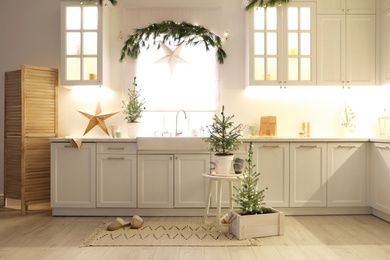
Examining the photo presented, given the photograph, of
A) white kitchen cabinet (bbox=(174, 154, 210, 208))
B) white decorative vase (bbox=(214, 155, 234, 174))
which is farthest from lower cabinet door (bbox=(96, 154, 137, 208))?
white decorative vase (bbox=(214, 155, 234, 174))

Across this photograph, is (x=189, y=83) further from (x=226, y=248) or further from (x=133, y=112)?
(x=226, y=248)

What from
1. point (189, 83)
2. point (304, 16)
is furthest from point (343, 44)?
point (189, 83)

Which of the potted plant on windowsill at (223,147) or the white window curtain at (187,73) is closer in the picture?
the potted plant on windowsill at (223,147)

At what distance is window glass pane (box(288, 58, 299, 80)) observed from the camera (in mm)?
4445

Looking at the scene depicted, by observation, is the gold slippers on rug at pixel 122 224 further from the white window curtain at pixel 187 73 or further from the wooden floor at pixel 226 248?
the white window curtain at pixel 187 73

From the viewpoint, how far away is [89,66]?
14.6 ft

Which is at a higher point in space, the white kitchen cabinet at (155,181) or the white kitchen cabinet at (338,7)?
the white kitchen cabinet at (338,7)

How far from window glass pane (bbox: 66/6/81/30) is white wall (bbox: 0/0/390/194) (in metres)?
0.46

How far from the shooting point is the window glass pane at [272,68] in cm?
445

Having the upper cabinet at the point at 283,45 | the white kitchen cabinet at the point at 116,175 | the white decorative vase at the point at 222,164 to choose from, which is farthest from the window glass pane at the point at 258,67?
the white kitchen cabinet at the point at 116,175

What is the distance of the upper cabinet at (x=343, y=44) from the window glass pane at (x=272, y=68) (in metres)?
0.49

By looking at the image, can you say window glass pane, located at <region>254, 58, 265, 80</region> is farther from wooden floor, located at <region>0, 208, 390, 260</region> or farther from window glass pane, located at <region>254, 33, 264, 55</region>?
wooden floor, located at <region>0, 208, 390, 260</region>

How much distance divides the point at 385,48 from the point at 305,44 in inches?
35.0

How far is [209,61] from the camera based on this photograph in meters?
4.77
